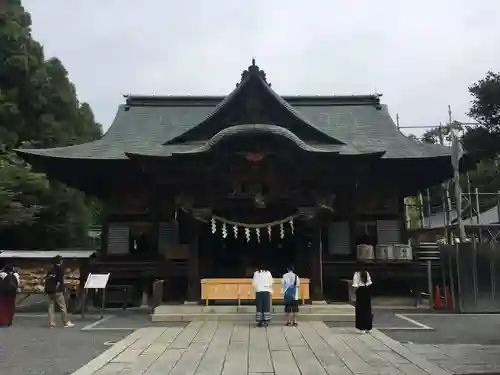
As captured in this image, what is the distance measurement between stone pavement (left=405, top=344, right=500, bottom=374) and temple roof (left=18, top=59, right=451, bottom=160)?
7863mm

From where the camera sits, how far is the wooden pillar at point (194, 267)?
16.7 meters

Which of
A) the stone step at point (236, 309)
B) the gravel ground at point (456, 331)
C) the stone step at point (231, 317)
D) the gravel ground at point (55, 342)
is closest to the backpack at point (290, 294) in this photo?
the stone step at point (231, 317)

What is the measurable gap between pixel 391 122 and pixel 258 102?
720 centimetres

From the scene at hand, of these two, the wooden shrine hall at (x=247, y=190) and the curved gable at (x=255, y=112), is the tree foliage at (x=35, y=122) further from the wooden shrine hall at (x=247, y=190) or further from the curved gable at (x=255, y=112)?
the curved gable at (x=255, y=112)

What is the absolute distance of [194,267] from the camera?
55.3 ft

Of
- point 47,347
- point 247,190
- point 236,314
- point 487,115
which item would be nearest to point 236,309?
point 236,314

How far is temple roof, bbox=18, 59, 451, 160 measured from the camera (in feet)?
61.6

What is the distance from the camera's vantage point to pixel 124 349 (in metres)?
9.63

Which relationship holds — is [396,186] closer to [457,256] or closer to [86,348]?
[457,256]

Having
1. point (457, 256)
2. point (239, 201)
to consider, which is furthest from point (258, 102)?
point (457, 256)

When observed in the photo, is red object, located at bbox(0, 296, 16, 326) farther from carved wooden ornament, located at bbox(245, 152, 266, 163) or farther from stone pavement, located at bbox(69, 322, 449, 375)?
carved wooden ornament, located at bbox(245, 152, 266, 163)

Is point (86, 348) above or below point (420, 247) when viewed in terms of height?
below

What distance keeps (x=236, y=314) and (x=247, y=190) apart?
418cm

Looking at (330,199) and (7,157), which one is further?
(7,157)
